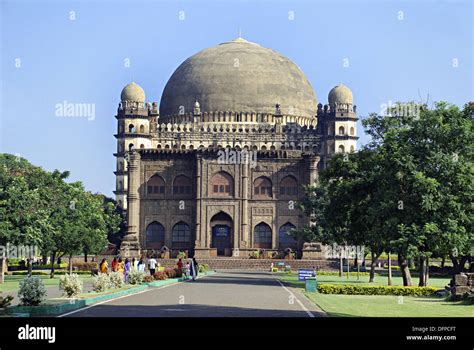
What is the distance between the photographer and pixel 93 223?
224 feet

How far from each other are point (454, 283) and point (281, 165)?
57.2 meters

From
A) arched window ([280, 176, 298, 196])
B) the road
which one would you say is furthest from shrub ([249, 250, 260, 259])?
the road

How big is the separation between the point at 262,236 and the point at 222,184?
675 cm

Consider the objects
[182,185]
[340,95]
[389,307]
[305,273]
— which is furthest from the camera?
[340,95]

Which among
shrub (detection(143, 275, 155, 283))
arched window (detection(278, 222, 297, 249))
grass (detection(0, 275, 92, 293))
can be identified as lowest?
grass (detection(0, 275, 92, 293))

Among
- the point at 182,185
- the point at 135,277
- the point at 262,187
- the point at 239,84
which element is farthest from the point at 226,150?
the point at 135,277

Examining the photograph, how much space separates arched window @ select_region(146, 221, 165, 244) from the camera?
8888 cm

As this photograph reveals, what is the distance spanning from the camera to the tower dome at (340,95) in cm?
10375

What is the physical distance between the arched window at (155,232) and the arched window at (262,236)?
9535mm

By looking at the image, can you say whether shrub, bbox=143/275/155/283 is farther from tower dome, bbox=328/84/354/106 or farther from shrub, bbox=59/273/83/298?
tower dome, bbox=328/84/354/106

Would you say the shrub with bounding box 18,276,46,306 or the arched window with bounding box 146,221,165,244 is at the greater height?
the arched window with bounding box 146,221,165,244

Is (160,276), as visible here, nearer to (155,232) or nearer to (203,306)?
(203,306)

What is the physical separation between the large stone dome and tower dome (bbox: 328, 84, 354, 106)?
204 inches

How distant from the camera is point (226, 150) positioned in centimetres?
8794
